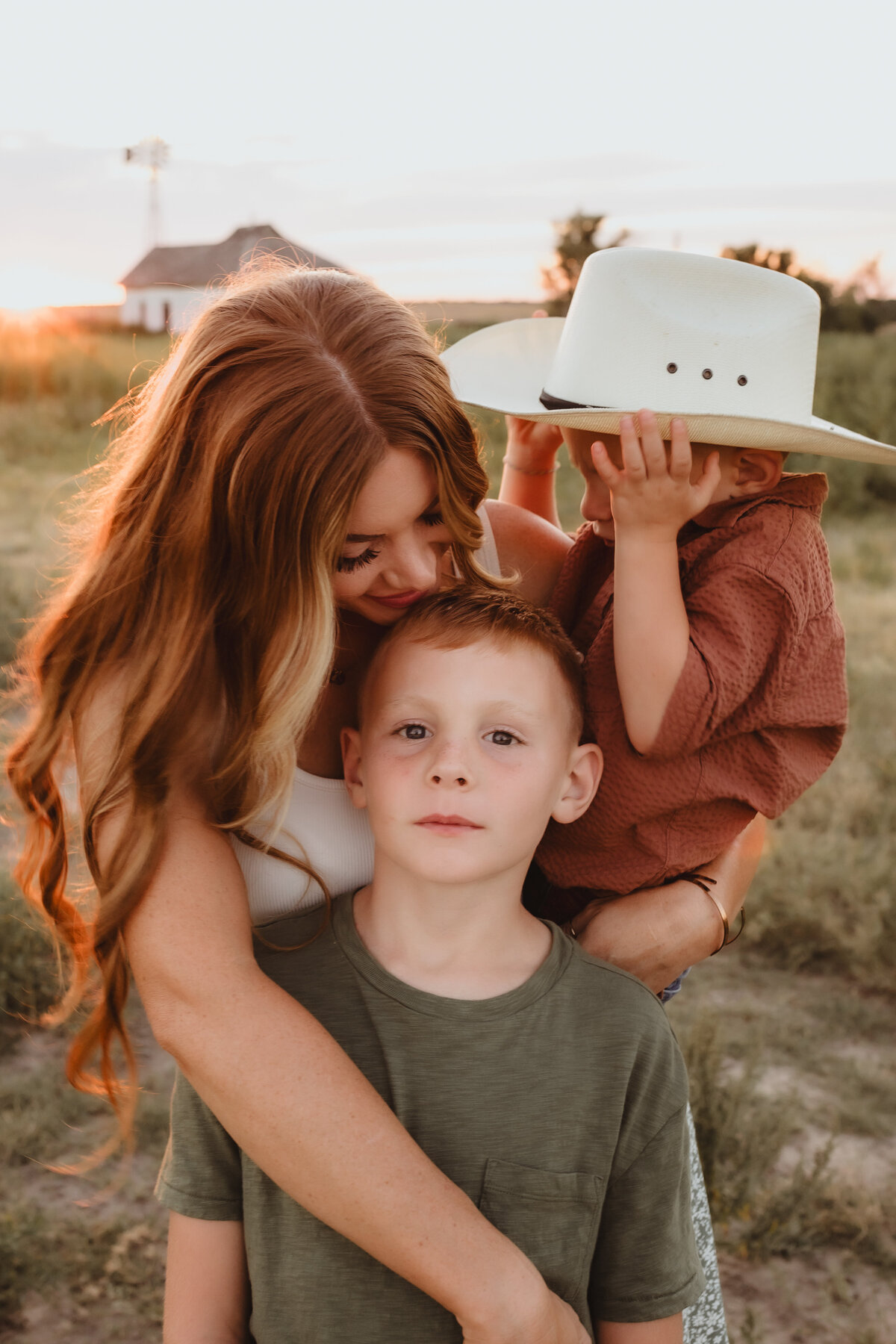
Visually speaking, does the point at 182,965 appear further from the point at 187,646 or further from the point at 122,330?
the point at 122,330

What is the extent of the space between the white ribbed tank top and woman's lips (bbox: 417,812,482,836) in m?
0.29

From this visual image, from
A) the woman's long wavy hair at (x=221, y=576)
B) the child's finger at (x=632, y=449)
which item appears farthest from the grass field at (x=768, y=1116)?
the child's finger at (x=632, y=449)

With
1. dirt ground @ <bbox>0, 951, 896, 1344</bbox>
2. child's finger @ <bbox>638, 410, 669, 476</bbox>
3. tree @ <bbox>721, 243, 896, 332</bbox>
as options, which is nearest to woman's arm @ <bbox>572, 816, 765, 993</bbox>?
child's finger @ <bbox>638, 410, 669, 476</bbox>

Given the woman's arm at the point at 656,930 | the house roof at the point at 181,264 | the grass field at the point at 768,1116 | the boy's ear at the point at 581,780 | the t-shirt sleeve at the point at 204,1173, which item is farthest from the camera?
the house roof at the point at 181,264

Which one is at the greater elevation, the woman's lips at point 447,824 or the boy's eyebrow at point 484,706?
the boy's eyebrow at point 484,706

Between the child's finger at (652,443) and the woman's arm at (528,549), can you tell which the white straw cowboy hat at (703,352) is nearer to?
the child's finger at (652,443)

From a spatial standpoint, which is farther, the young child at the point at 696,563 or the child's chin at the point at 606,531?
the child's chin at the point at 606,531

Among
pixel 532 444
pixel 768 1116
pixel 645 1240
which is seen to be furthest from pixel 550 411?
pixel 768 1116


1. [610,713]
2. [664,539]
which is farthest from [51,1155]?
[664,539]

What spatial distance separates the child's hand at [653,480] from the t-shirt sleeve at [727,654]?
0.12 meters

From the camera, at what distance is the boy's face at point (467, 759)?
1.48 meters

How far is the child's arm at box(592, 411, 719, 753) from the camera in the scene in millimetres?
1546

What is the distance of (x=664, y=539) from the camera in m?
1.59

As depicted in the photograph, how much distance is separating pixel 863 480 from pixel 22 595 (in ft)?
30.1
